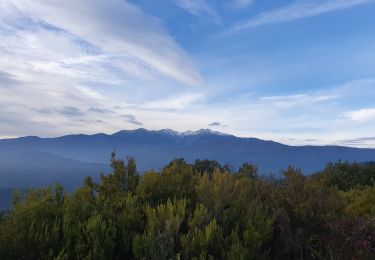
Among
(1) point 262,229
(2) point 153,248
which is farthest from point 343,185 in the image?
(2) point 153,248

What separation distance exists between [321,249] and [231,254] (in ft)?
6.35

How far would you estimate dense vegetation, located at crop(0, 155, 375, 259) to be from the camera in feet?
19.3

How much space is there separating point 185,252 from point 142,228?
1.15 meters

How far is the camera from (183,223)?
690 cm

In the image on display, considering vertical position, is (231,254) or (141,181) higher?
(141,181)

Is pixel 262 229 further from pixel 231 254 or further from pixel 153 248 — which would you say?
pixel 153 248

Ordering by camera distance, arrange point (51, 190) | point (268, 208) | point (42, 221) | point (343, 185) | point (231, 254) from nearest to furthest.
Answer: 1. point (231, 254)
2. point (42, 221)
3. point (51, 190)
4. point (268, 208)
5. point (343, 185)

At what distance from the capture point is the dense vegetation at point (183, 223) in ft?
19.3

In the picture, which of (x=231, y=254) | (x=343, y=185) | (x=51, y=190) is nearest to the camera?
(x=231, y=254)

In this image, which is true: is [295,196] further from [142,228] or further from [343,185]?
[343,185]

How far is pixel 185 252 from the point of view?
591cm

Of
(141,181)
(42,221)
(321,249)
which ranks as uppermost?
(141,181)

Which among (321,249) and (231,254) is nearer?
(231,254)

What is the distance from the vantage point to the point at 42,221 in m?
6.37
